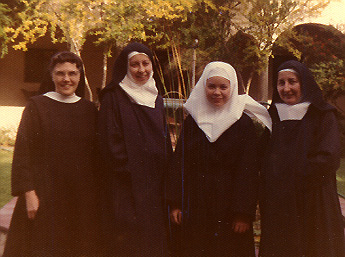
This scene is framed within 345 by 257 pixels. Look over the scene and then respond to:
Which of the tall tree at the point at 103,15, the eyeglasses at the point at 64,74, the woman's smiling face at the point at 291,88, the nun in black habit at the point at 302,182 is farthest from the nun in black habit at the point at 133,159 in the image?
the tall tree at the point at 103,15

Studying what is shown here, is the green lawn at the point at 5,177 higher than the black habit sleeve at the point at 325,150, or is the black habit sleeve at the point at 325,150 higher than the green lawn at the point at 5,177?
the black habit sleeve at the point at 325,150

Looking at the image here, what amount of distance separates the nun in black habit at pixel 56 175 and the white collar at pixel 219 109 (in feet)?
2.37

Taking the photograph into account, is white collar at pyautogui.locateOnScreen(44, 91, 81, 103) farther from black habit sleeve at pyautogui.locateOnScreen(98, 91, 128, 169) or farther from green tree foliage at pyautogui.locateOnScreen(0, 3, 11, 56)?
green tree foliage at pyautogui.locateOnScreen(0, 3, 11, 56)

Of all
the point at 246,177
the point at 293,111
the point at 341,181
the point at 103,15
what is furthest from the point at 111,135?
the point at 103,15

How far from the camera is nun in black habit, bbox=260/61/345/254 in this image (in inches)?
101

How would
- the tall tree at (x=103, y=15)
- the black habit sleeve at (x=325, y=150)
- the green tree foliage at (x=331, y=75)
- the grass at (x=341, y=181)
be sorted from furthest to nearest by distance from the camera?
the green tree foliage at (x=331, y=75), the tall tree at (x=103, y=15), the grass at (x=341, y=181), the black habit sleeve at (x=325, y=150)

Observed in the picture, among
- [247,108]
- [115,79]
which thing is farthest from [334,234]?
[115,79]

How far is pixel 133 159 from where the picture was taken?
2691 millimetres

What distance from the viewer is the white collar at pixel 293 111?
265 cm

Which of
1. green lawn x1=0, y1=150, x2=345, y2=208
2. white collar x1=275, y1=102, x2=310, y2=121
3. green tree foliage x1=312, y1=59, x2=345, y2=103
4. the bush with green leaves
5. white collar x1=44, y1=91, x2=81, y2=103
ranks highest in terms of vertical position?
green tree foliage x1=312, y1=59, x2=345, y2=103

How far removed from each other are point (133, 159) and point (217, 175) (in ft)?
1.83

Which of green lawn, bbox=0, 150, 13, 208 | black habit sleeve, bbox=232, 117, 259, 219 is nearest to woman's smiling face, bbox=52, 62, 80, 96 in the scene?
black habit sleeve, bbox=232, 117, 259, 219

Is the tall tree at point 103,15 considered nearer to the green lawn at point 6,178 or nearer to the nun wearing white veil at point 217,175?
the green lawn at point 6,178

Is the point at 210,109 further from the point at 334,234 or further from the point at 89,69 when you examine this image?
the point at 89,69
